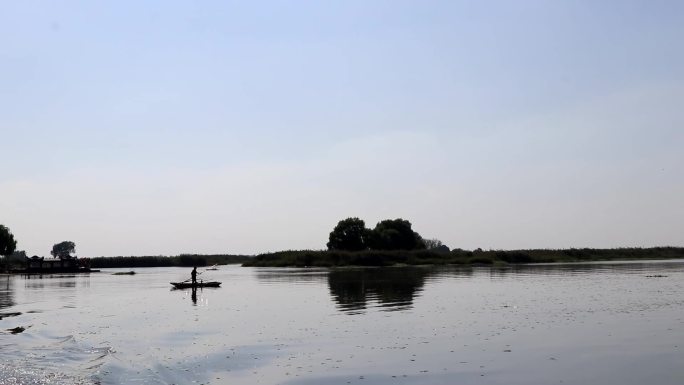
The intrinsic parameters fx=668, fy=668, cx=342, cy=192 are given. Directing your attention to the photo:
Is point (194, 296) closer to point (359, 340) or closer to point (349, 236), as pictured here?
point (359, 340)

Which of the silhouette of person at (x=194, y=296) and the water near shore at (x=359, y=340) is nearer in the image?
the water near shore at (x=359, y=340)

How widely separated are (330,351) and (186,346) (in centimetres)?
612

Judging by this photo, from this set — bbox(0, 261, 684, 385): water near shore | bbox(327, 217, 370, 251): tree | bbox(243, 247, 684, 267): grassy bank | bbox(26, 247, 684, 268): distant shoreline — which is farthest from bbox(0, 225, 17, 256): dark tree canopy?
bbox(0, 261, 684, 385): water near shore

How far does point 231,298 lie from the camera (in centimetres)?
5253

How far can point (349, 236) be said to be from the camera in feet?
504

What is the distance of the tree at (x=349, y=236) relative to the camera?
502ft

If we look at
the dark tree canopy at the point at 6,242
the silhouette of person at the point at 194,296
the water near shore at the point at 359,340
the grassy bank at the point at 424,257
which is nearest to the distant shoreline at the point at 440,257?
the grassy bank at the point at 424,257

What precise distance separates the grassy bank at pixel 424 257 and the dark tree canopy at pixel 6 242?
5132 cm

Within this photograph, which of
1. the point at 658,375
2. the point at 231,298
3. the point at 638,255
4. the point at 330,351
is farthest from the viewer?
the point at 638,255

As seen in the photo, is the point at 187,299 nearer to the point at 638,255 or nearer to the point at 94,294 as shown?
the point at 94,294

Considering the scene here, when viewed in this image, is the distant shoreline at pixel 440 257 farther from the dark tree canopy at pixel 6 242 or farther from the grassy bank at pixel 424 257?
the dark tree canopy at pixel 6 242

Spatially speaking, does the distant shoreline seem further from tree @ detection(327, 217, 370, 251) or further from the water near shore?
the water near shore

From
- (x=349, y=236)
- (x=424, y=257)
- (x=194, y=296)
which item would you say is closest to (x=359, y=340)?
(x=194, y=296)

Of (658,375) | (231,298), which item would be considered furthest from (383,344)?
(231,298)
